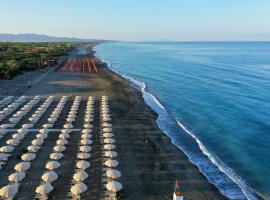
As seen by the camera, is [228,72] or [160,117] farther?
[228,72]

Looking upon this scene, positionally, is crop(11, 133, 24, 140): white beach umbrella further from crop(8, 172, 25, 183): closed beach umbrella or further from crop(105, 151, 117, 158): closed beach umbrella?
crop(105, 151, 117, 158): closed beach umbrella

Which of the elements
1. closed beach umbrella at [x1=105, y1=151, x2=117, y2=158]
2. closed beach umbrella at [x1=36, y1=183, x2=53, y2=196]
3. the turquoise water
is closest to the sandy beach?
closed beach umbrella at [x1=36, y1=183, x2=53, y2=196]

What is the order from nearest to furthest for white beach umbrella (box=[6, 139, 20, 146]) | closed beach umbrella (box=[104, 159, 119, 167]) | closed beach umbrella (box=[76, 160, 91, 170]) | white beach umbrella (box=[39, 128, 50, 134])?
closed beach umbrella (box=[76, 160, 91, 170])
closed beach umbrella (box=[104, 159, 119, 167])
white beach umbrella (box=[6, 139, 20, 146])
white beach umbrella (box=[39, 128, 50, 134])

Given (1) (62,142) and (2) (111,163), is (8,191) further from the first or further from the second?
(1) (62,142)

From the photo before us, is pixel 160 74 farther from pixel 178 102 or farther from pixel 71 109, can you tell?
pixel 71 109

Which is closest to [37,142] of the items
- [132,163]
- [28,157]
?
[28,157]

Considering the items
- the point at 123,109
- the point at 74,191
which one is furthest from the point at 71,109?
the point at 74,191

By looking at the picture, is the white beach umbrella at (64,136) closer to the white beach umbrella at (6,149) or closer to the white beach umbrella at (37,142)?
the white beach umbrella at (37,142)

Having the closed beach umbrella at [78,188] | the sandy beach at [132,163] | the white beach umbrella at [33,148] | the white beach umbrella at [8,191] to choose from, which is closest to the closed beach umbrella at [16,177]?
the sandy beach at [132,163]
